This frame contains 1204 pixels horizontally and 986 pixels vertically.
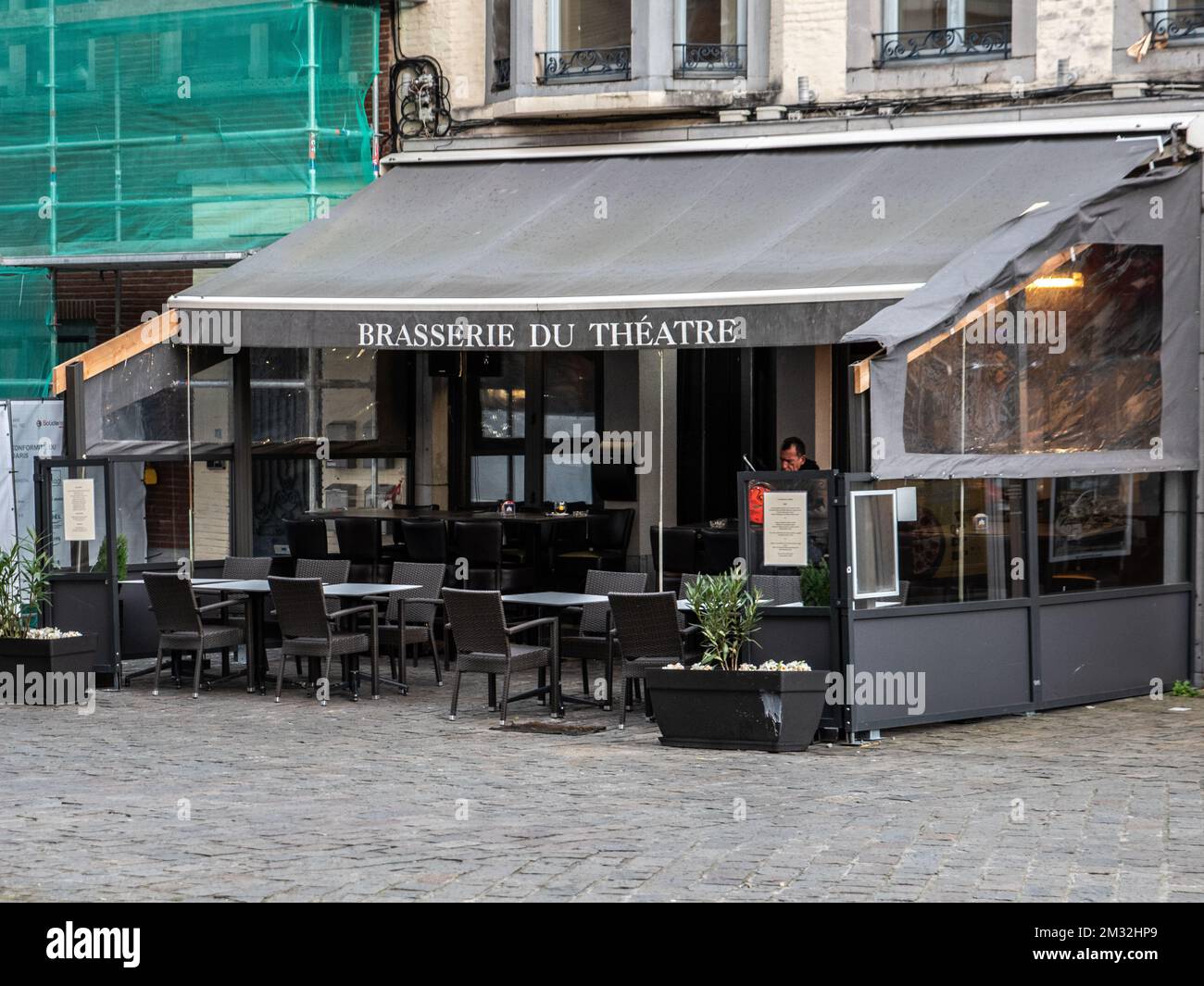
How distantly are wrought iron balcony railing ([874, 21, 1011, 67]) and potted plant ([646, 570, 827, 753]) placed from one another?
19.2 ft

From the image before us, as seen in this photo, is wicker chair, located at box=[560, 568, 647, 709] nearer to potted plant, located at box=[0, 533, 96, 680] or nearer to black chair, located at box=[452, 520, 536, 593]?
black chair, located at box=[452, 520, 536, 593]

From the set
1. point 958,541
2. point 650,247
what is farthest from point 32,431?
point 958,541

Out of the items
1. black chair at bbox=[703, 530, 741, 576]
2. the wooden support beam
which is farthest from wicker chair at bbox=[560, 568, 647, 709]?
the wooden support beam

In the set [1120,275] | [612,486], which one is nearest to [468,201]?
[612,486]

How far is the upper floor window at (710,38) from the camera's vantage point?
16.0m

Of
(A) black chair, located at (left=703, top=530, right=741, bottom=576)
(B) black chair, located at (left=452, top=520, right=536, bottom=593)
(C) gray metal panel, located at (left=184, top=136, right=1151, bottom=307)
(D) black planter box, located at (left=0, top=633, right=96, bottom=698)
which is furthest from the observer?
(B) black chair, located at (left=452, top=520, right=536, bottom=593)

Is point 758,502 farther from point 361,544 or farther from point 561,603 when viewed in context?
point 361,544

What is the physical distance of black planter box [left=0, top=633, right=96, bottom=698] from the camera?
44.5 feet

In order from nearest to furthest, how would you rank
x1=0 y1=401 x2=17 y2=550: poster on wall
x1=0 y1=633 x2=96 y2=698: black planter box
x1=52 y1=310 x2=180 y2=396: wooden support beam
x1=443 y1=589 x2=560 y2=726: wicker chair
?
1. x1=443 y1=589 x2=560 y2=726: wicker chair
2. x1=0 y1=633 x2=96 y2=698: black planter box
3. x1=52 y1=310 x2=180 y2=396: wooden support beam
4. x1=0 y1=401 x2=17 y2=550: poster on wall

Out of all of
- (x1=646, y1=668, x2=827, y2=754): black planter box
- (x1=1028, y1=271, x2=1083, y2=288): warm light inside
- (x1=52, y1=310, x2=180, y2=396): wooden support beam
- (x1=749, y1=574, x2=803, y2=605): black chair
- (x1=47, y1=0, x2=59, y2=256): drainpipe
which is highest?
(x1=47, y1=0, x2=59, y2=256): drainpipe

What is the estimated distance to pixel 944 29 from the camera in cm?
1524

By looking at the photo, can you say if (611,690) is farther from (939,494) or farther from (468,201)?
(468,201)

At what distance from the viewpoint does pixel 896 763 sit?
10641 millimetres
